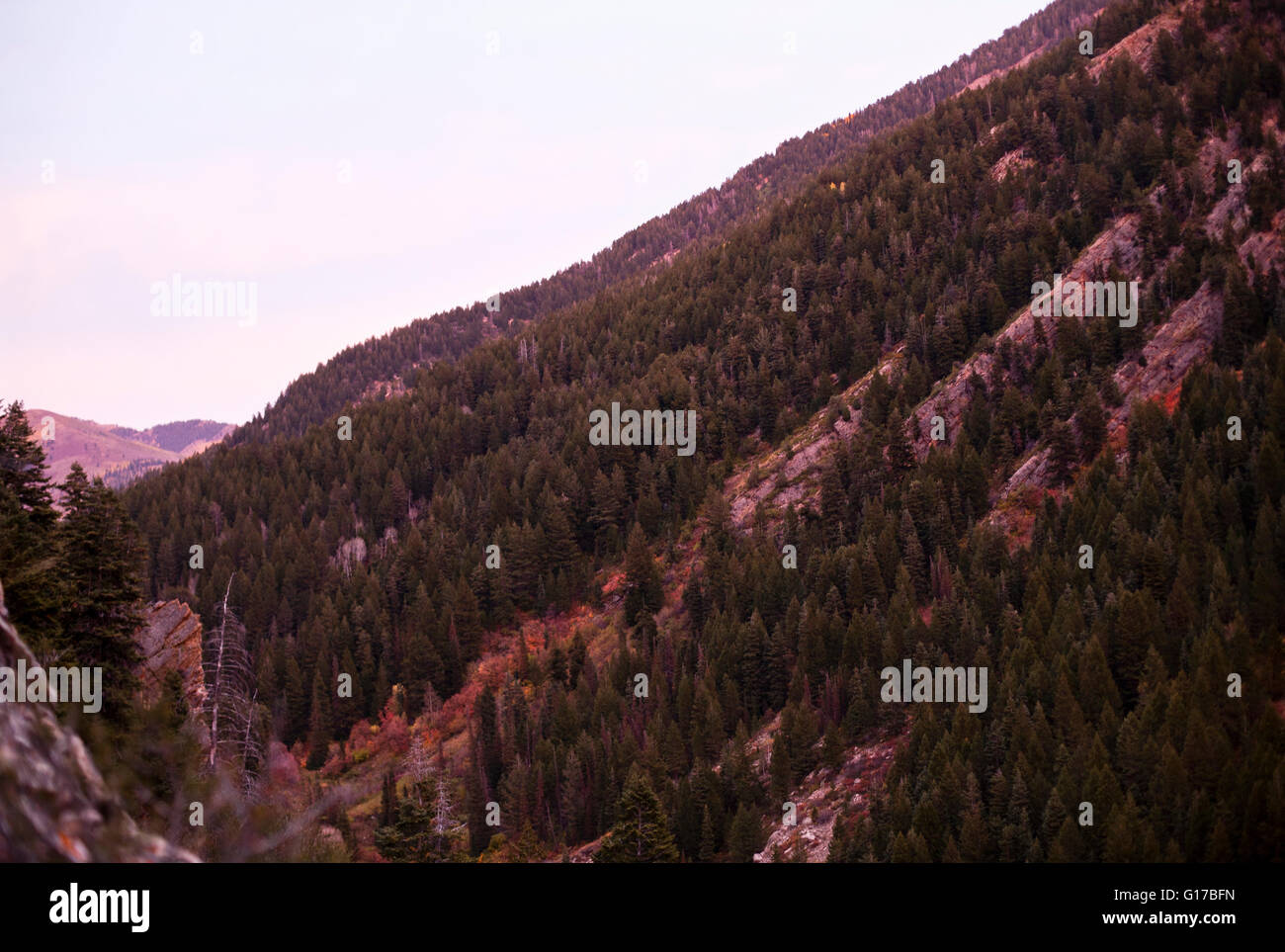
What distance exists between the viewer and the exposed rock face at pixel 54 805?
735 cm

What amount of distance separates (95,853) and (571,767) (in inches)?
3335

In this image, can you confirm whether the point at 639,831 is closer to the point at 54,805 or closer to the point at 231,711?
the point at 231,711

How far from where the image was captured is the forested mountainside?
6956cm

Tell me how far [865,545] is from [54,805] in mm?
104789

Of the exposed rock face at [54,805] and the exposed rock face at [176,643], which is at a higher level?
the exposed rock face at [54,805]

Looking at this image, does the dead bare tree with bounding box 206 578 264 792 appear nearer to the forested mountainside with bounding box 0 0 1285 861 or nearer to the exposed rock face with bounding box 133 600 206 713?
the forested mountainside with bounding box 0 0 1285 861

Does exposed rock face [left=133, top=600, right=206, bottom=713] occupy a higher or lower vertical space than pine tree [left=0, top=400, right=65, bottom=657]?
lower

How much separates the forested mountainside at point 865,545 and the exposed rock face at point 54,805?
47.7 ft

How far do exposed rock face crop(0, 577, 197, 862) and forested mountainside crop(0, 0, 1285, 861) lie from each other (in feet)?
47.7

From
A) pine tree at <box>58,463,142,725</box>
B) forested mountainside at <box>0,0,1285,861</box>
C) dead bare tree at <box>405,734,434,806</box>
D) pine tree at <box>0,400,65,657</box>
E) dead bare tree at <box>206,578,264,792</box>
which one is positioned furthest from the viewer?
dead bare tree at <box>405,734,434,806</box>

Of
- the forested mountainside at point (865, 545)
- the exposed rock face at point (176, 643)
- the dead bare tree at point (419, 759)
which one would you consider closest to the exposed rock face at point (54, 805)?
the forested mountainside at point (865, 545)

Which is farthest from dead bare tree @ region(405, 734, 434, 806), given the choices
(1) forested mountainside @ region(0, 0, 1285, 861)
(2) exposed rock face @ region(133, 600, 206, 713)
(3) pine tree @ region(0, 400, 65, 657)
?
(3) pine tree @ region(0, 400, 65, 657)

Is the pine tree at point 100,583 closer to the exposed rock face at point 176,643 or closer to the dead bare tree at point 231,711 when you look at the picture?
the dead bare tree at point 231,711

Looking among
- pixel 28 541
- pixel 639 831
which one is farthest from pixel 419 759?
pixel 28 541
